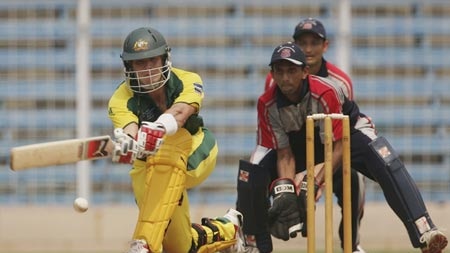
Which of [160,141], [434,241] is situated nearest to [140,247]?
[160,141]

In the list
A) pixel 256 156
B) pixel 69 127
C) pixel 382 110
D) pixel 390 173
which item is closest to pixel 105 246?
pixel 69 127

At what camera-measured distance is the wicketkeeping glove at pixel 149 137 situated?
25.5 feet

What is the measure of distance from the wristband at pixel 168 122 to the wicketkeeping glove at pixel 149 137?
0.18 ft

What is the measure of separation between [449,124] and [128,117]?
6.19 metres

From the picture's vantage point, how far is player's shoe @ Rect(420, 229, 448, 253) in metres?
8.68

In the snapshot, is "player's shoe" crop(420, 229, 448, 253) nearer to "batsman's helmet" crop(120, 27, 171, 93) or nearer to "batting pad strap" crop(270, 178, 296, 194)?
"batting pad strap" crop(270, 178, 296, 194)

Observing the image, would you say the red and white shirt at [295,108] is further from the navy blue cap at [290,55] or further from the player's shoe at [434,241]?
the player's shoe at [434,241]

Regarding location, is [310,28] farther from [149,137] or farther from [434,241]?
[149,137]

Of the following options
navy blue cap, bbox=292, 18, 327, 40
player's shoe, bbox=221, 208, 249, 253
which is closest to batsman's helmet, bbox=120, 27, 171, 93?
player's shoe, bbox=221, 208, 249, 253

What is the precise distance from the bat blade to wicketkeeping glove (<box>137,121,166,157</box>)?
23 centimetres

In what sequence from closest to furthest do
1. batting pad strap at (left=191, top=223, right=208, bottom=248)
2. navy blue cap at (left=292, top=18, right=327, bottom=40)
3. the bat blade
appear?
1. the bat blade
2. batting pad strap at (left=191, top=223, right=208, bottom=248)
3. navy blue cap at (left=292, top=18, right=327, bottom=40)

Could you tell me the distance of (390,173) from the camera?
29.6ft

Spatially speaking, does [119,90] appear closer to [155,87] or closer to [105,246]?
[155,87]

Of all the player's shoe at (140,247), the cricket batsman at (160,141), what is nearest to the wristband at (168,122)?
the cricket batsman at (160,141)
